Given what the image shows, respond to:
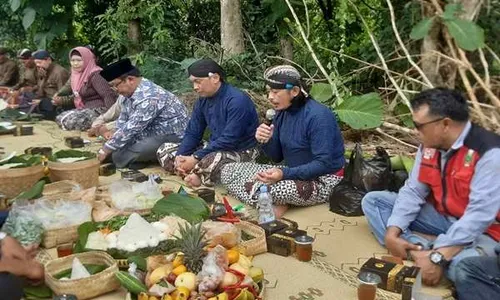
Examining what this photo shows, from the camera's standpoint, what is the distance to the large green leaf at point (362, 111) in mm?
5160

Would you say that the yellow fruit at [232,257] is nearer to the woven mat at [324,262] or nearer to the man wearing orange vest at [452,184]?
the woven mat at [324,262]

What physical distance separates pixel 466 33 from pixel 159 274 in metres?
3.44

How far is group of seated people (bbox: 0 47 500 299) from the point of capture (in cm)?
291

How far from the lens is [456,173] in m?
3.01

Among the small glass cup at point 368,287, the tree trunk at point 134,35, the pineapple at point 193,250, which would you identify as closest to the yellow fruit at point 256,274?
the pineapple at point 193,250

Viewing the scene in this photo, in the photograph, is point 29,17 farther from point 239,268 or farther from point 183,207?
point 239,268

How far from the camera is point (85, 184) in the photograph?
4.49 metres

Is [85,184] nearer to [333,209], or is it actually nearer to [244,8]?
[333,209]

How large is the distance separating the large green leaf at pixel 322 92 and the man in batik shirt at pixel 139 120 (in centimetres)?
144

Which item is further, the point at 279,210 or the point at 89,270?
the point at 279,210

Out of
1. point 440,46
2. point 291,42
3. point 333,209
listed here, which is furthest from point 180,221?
point 291,42

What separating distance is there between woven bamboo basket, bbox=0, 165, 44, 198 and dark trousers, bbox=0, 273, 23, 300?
1466mm

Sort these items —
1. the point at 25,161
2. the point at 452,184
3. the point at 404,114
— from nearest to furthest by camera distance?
the point at 452,184, the point at 25,161, the point at 404,114

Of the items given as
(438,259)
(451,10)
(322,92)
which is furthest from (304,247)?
(322,92)
